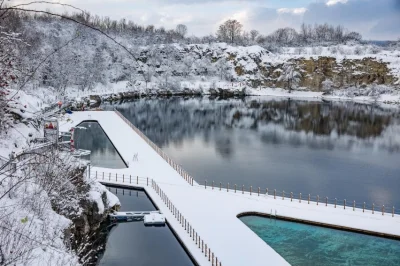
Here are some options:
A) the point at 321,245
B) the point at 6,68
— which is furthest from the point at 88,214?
the point at 6,68

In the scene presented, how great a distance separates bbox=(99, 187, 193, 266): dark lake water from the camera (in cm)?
1756

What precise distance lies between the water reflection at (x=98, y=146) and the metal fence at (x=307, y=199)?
29.2 ft

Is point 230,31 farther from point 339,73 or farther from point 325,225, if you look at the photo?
point 325,225

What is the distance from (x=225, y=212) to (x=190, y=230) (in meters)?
3.34

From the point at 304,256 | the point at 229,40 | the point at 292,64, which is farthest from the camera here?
the point at 229,40

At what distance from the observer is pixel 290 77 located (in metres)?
100

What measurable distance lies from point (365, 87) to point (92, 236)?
88741mm

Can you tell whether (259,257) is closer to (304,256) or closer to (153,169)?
(304,256)

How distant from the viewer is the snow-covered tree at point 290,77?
328 ft

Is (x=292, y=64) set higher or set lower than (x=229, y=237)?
higher

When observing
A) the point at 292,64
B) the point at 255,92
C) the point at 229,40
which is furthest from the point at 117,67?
the point at 229,40

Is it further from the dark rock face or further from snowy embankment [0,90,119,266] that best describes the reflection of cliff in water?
snowy embankment [0,90,119,266]

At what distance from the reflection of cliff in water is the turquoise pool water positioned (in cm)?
1820

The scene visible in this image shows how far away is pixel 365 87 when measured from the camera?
316 ft
